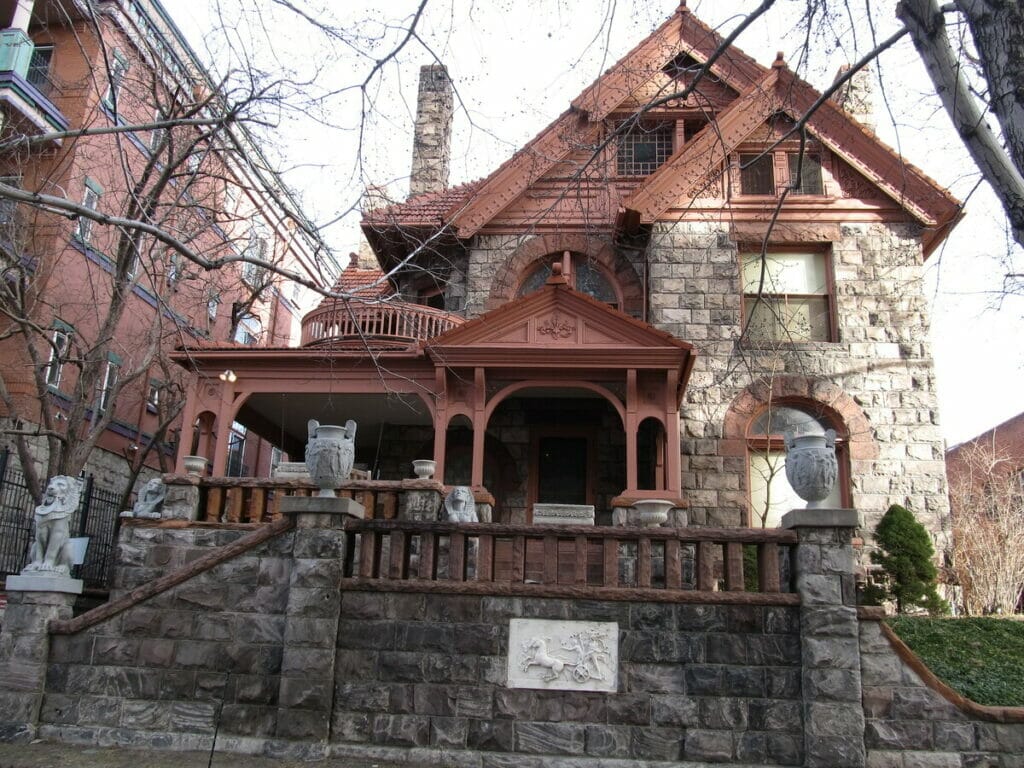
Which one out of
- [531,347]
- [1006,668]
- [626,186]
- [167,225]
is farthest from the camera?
[626,186]

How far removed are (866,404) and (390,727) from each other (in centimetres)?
1009

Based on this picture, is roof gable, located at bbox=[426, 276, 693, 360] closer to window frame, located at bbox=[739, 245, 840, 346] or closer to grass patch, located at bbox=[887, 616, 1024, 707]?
window frame, located at bbox=[739, 245, 840, 346]

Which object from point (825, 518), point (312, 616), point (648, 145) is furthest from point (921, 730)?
point (648, 145)

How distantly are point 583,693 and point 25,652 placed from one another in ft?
18.3

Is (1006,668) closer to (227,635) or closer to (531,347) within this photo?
(531,347)

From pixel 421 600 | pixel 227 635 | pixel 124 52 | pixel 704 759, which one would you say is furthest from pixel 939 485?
pixel 124 52

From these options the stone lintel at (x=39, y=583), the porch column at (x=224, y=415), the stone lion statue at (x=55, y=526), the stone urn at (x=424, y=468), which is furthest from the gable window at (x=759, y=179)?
the stone lintel at (x=39, y=583)

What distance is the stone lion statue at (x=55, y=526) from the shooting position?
8922 mm

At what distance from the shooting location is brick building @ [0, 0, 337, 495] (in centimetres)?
1377

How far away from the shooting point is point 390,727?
7.96 meters

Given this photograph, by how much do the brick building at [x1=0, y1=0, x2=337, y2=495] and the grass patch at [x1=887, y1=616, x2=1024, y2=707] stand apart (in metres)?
9.73

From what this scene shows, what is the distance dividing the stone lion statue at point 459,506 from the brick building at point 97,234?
13.4ft

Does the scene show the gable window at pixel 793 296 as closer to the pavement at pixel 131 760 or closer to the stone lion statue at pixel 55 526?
the pavement at pixel 131 760

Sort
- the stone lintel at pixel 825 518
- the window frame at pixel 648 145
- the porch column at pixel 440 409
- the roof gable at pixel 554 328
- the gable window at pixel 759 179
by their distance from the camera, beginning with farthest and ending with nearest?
1. the window frame at pixel 648 145
2. the gable window at pixel 759 179
3. the porch column at pixel 440 409
4. the roof gable at pixel 554 328
5. the stone lintel at pixel 825 518
